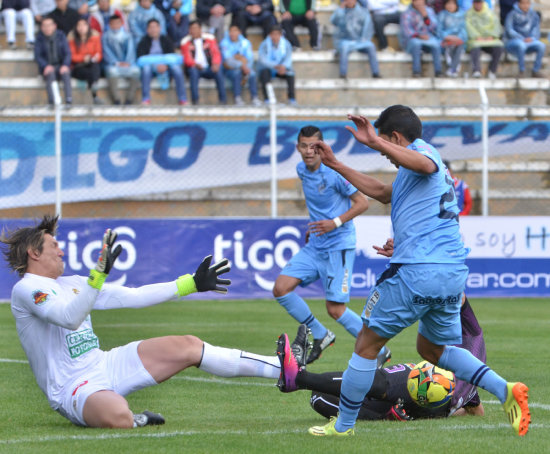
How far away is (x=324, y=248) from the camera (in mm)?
10867

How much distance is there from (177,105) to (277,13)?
554 cm

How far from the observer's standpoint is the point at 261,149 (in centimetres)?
1778

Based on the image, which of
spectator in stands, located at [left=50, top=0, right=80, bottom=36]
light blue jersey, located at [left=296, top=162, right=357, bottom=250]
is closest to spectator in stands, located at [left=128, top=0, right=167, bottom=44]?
spectator in stands, located at [left=50, top=0, right=80, bottom=36]

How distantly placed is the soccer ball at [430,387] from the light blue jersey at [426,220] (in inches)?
39.2

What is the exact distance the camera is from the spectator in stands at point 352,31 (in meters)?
21.6

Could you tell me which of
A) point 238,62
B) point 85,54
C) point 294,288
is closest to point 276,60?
point 238,62

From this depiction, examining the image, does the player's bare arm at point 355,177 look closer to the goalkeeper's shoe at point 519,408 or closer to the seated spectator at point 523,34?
the goalkeeper's shoe at point 519,408

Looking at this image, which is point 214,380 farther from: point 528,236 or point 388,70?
point 388,70

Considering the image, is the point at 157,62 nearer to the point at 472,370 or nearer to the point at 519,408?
the point at 472,370

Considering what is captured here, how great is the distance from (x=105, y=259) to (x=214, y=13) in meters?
16.4

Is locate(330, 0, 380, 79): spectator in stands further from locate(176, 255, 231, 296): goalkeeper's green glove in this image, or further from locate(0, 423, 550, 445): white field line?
locate(0, 423, 550, 445): white field line

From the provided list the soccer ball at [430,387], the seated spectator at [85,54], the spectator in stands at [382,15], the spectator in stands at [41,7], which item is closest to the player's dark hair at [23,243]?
the soccer ball at [430,387]

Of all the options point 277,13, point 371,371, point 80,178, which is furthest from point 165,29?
point 371,371

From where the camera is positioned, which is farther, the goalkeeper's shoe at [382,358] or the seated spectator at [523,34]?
the seated spectator at [523,34]
